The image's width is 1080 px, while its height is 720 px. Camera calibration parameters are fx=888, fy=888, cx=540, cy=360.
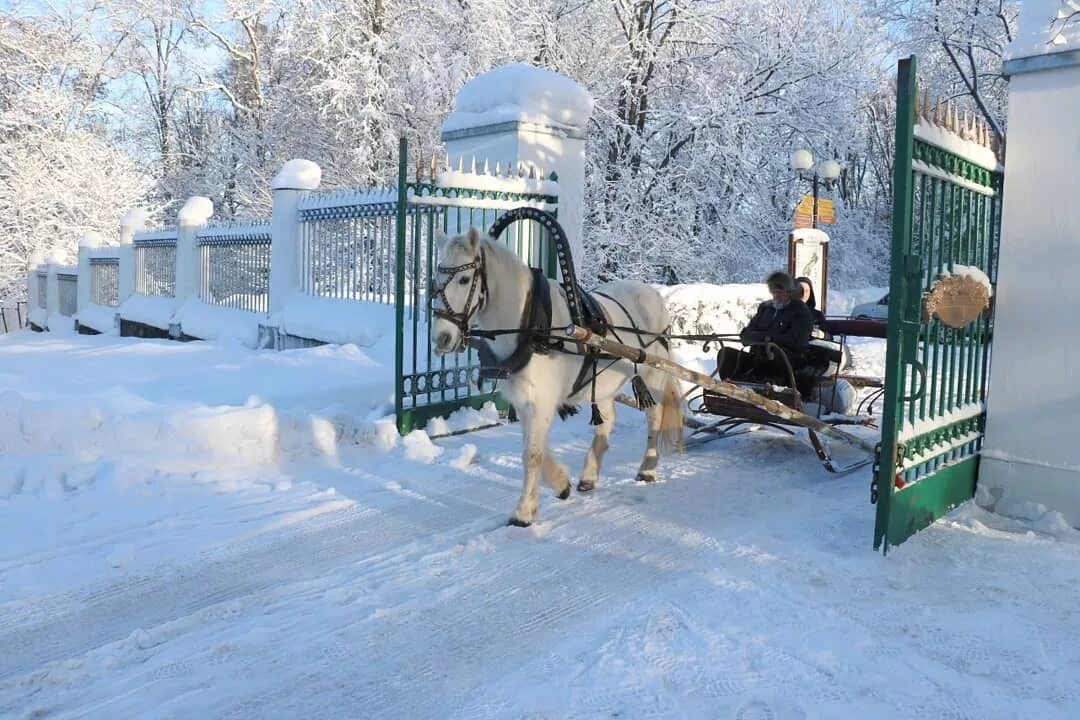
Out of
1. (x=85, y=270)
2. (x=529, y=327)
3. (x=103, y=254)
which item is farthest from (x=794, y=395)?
(x=85, y=270)

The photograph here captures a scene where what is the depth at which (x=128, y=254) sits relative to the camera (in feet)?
64.4

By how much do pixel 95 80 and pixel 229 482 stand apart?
27434mm

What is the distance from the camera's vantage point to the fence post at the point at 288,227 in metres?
12.3

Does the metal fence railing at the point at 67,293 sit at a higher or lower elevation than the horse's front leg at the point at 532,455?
higher

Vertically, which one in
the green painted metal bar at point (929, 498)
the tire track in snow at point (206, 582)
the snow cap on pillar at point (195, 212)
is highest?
the snow cap on pillar at point (195, 212)

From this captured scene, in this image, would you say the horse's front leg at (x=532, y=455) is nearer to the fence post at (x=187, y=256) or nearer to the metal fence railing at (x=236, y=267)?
the metal fence railing at (x=236, y=267)

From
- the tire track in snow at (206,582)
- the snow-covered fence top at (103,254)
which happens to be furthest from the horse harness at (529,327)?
the snow-covered fence top at (103,254)

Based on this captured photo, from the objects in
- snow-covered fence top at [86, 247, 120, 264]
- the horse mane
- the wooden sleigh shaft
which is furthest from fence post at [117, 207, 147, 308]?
the wooden sleigh shaft

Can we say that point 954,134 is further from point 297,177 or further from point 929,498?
point 297,177

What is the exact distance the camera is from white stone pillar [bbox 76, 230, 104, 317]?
72.5 ft

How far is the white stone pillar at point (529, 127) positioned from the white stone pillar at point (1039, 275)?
16.0ft

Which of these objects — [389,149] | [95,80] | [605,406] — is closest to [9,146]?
[95,80]

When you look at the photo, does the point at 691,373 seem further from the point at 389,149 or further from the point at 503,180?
the point at 389,149

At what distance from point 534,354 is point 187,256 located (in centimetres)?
1308
